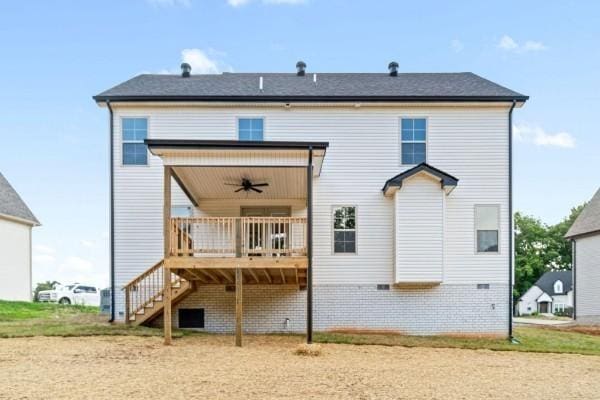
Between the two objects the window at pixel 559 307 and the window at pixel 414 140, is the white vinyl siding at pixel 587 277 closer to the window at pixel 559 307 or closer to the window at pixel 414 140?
the window at pixel 414 140

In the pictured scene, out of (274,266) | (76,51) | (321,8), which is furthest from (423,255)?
(76,51)

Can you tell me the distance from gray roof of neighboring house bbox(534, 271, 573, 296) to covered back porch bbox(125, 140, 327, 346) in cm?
4566

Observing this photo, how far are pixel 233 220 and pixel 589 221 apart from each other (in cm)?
1900

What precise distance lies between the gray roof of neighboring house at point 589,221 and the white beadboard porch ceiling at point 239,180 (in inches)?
611

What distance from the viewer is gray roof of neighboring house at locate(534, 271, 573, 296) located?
171ft

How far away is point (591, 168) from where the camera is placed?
31375 millimetres

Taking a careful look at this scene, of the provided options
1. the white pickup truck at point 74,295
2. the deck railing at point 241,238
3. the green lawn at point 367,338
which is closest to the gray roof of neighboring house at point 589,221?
the green lawn at point 367,338

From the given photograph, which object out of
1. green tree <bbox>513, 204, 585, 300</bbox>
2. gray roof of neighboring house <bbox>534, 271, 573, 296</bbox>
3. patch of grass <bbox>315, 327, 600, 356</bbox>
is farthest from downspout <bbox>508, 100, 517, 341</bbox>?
green tree <bbox>513, 204, 585, 300</bbox>

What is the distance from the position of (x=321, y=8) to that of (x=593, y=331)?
52.0ft

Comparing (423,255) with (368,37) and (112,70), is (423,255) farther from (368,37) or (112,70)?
(112,70)

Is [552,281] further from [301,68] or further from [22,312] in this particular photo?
[22,312]

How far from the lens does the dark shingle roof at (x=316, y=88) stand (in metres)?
15.0

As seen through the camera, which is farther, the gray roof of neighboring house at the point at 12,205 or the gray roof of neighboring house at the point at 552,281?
the gray roof of neighboring house at the point at 552,281

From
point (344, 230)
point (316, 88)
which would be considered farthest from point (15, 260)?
point (344, 230)
